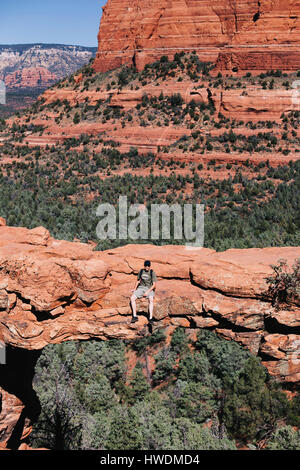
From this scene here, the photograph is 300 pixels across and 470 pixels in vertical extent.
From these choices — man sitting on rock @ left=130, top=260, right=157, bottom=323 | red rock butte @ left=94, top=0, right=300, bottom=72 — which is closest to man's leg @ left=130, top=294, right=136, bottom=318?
man sitting on rock @ left=130, top=260, right=157, bottom=323

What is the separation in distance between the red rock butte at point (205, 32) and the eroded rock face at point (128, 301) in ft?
171

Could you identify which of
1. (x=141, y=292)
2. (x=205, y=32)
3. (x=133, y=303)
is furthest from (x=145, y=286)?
(x=205, y=32)

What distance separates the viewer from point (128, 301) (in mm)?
10031

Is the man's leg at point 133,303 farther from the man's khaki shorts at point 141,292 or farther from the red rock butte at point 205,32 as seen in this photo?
the red rock butte at point 205,32

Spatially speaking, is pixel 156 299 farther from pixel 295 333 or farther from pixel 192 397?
pixel 192 397

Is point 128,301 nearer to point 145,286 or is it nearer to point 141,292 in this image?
point 141,292

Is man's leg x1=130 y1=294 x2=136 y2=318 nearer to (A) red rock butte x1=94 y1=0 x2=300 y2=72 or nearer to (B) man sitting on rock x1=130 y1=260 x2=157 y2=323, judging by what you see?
(B) man sitting on rock x1=130 y1=260 x2=157 y2=323

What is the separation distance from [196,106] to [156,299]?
48.8 m

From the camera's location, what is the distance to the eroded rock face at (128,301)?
31.1 feet

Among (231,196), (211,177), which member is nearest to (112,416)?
(231,196)

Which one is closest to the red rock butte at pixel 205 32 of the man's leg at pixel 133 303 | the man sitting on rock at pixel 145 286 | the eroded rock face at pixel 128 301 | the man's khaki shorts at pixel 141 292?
the eroded rock face at pixel 128 301

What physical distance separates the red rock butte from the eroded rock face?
171 feet

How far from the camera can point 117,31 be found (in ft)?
219

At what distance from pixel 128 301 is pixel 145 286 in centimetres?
74
